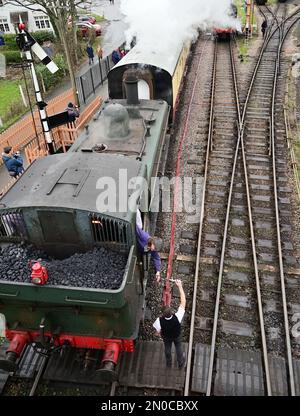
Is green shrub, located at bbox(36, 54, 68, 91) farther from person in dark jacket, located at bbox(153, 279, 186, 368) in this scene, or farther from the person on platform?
person in dark jacket, located at bbox(153, 279, 186, 368)

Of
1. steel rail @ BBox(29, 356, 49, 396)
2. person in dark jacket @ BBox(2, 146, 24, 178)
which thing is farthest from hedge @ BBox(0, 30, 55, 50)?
steel rail @ BBox(29, 356, 49, 396)

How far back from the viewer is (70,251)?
5535mm

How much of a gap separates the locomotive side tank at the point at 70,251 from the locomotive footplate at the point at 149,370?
0.64m

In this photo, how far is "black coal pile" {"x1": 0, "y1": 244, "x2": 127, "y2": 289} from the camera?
4.99 meters

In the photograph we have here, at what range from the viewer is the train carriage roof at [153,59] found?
11125 millimetres

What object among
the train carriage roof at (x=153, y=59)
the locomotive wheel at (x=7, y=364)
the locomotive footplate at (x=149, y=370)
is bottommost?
the locomotive footplate at (x=149, y=370)

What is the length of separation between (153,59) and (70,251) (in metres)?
8.18

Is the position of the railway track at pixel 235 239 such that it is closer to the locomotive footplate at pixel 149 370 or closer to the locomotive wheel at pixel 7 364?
the locomotive footplate at pixel 149 370

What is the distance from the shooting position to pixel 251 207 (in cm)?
Answer: 950

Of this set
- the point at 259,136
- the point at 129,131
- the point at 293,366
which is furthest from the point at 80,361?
the point at 259,136

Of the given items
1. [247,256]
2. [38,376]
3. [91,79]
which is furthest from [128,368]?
[91,79]

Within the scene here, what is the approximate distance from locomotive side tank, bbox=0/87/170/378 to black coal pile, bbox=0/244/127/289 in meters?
0.04

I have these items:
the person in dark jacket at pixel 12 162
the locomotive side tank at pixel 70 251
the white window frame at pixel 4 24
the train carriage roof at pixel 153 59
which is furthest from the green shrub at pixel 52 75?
the locomotive side tank at pixel 70 251

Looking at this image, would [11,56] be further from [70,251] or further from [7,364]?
[7,364]
